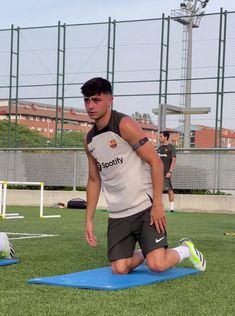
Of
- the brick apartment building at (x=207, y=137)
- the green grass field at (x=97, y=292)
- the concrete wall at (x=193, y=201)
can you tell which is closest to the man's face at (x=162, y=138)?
the concrete wall at (x=193, y=201)

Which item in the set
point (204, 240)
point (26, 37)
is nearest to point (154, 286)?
point (204, 240)

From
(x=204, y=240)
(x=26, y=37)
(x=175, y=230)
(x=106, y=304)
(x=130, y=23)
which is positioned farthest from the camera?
(x=26, y=37)

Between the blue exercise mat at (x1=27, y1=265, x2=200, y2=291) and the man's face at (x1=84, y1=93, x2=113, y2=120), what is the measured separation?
4.53ft

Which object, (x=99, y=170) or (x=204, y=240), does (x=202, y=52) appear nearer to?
(x=204, y=240)

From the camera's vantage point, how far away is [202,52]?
841 inches

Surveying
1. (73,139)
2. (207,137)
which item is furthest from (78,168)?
(207,137)

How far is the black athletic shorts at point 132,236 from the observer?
566 centimetres

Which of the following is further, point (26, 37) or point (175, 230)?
point (26, 37)

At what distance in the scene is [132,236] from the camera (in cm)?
589

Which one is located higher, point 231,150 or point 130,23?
point 130,23

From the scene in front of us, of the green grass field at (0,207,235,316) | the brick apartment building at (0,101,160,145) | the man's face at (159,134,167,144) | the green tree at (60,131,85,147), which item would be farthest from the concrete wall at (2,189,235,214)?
the green grass field at (0,207,235,316)

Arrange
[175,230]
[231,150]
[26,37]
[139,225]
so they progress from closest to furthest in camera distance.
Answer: [139,225]
[175,230]
[231,150]
[26,37]

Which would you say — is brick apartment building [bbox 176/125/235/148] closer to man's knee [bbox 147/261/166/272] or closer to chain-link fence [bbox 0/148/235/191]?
chain-link fence [bbox 0/148/235/191]

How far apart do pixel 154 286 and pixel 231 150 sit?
13957 mm
